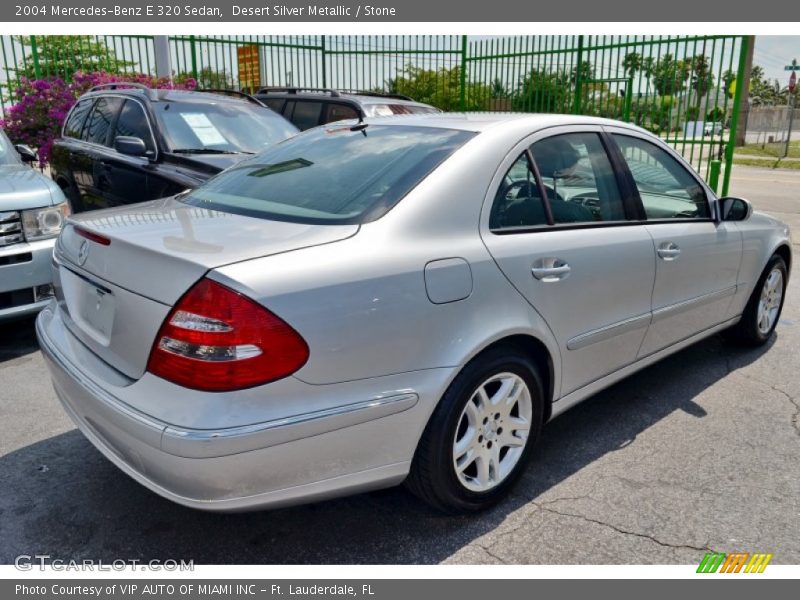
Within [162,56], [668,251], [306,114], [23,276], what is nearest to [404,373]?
[668,251]

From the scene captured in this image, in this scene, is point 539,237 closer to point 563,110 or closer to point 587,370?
point 587,370

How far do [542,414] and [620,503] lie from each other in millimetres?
490

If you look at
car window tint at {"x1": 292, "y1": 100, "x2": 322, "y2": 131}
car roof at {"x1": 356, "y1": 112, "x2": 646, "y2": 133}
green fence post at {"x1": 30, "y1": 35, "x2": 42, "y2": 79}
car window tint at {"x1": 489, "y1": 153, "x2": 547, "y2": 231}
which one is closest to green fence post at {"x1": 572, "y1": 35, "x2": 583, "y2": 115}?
car window tint at {"x1": 292, "y1": 100, "x2": 322, "y2": 131}

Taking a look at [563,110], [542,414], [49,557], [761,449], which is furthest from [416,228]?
[563,110]

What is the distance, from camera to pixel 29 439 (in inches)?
134

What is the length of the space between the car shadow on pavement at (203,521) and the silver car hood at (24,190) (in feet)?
6.19

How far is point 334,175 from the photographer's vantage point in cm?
291

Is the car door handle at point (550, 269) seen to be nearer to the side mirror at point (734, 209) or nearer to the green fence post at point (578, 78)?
the side mirror at point (734, 209)

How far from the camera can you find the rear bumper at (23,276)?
14.2ft

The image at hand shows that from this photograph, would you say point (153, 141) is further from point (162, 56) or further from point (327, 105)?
point (162, 56)

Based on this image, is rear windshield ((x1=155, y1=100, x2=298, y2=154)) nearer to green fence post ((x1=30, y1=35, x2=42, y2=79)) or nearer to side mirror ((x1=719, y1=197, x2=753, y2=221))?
→ side mirror ((x1=719, y1=197, x2=753, y2=221))

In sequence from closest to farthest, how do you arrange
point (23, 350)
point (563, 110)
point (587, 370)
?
point (587, 370) → point (23, 350) → point (563, 110)

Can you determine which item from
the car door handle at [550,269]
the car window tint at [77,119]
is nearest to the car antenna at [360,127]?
the car door handle at [550,269]

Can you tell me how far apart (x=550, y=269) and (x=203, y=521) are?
5.72 ft
